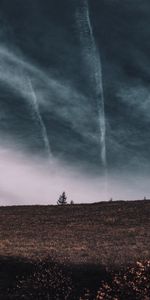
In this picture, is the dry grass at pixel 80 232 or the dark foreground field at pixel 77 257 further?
the dry grass at pixel 80 232

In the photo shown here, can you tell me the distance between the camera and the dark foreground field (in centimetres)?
2559

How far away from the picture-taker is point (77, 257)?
30.5 m

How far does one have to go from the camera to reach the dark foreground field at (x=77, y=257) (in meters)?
25.6

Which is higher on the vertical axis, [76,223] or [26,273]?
[76,223]

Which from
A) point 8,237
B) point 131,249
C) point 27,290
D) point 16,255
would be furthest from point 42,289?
point 8,237

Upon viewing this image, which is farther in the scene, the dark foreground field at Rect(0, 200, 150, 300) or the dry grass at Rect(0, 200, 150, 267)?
the dry grass at Rect(0, 200, 150, 267)

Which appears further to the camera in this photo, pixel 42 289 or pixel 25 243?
pixel 25 243

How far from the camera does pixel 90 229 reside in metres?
43.4

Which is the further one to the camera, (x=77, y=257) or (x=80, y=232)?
(x=80, y=232)

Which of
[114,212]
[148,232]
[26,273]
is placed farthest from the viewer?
[114,212]

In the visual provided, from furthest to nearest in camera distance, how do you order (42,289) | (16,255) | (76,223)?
(76,223) → (16,255) → (42,289)

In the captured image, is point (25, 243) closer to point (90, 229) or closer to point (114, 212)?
point (90, 229)

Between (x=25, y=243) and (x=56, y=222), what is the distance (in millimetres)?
11399

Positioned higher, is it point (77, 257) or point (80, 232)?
point (80, 232)
